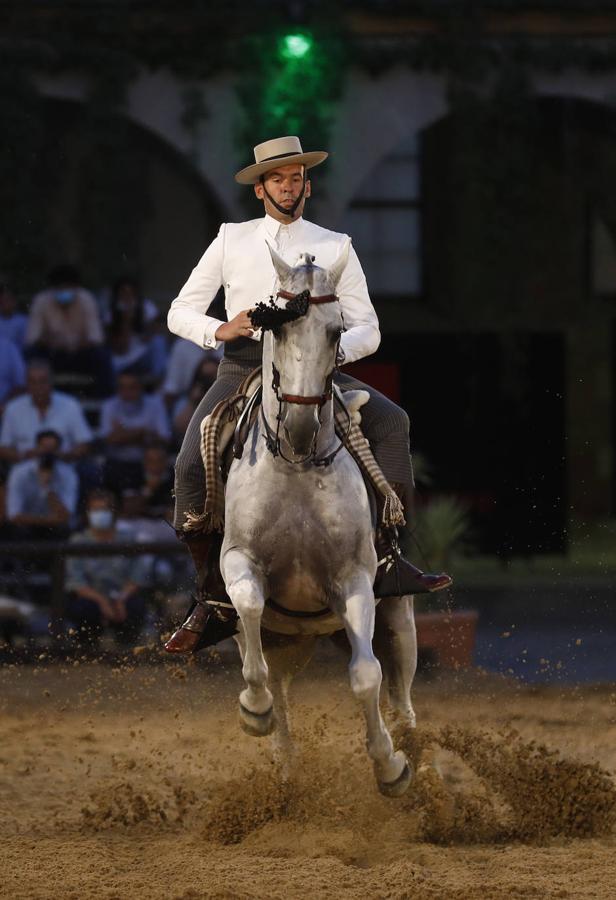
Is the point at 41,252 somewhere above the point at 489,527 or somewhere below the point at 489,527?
above

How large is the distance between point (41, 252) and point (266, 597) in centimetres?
940

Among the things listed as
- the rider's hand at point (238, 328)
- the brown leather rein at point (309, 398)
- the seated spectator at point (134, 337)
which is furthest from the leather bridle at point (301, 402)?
the seated spectator at point (134, 337)

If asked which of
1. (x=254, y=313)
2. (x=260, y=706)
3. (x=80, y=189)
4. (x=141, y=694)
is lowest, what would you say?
(x=141, y=694)

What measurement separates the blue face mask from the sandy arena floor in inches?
189

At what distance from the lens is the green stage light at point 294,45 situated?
16609 millimetres

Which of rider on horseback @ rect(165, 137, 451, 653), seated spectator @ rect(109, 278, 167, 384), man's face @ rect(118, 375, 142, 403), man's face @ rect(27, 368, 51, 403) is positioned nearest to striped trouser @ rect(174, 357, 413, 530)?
rider on horseback @ rect(165, 137, 451, 653)

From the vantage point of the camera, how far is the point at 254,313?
663cm

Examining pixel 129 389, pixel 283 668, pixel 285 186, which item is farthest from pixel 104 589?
pixel 285 186

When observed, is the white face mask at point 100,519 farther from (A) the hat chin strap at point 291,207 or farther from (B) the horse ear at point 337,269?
(B) the horse ear at point 337,269

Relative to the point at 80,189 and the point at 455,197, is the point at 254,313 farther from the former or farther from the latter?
the point at 455,197

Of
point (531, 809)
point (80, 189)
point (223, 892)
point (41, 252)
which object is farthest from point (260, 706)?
point (80, 189)

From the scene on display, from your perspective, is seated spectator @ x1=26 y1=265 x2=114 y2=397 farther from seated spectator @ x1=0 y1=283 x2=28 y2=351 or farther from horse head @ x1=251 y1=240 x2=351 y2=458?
horse head @ x1=251 y1=240 x2=351 y2=458

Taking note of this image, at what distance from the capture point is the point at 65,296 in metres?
14.9

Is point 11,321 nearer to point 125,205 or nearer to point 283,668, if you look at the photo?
point 125,205
